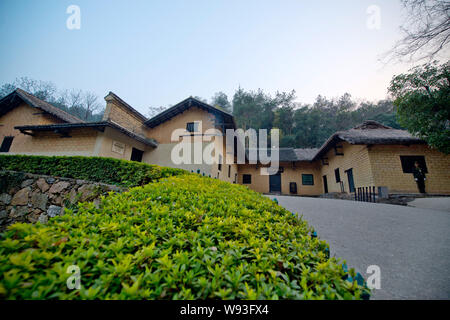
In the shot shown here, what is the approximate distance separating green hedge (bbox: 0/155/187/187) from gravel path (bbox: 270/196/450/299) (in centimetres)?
476

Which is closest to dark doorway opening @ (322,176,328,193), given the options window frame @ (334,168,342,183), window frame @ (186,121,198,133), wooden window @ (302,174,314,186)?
wooden window @ (302,174,314,186)

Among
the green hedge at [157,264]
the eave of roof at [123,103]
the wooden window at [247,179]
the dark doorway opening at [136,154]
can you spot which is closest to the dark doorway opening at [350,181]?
the wooden window at [247,179]

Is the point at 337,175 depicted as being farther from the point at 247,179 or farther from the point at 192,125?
the point at 192,125

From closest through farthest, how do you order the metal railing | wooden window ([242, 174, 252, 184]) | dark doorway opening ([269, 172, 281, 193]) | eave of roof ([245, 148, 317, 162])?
the metal railing, eave of roof ([245, 148, 317, 162]), dark doorway opening ([269, 172, 281, 193]), wooden window ([242, 174, 252, 184])

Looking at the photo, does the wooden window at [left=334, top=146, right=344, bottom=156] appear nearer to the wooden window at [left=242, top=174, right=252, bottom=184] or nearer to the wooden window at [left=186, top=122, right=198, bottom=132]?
the wooden window at [left=242, top=174, right=252, bottom=184]

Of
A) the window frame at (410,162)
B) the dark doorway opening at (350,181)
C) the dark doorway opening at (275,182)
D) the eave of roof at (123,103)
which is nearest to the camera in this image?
the window frame at (410,162)

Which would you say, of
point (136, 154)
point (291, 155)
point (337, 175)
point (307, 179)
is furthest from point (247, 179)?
point (136, 154)

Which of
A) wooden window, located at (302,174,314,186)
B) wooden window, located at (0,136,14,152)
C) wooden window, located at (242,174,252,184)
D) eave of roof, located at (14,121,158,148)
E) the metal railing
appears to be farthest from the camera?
wooden window, located at (242,174,252,184)

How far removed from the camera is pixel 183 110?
12.2 meters

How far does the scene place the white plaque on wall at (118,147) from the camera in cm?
981

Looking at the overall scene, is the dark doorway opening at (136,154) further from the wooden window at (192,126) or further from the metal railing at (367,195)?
the metal railing at (367,195)

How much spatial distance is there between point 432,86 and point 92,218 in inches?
472

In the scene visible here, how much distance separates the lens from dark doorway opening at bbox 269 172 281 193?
18083 millimetres

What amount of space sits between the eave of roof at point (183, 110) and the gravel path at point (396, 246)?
8111 mm
